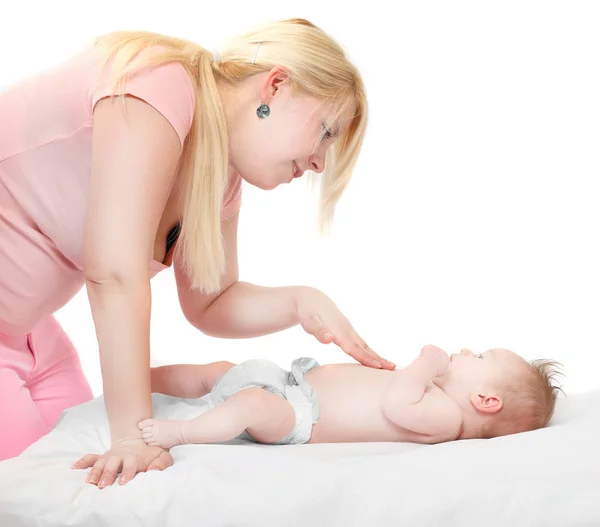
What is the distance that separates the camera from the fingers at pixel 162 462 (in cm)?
138

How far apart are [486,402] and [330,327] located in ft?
1.13

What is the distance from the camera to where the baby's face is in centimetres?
167

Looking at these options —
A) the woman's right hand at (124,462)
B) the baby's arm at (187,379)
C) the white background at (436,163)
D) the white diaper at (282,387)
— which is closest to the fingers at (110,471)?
the woman's right hand at (124,462)

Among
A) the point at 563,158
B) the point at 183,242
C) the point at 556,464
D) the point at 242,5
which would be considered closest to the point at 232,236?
the point at 183,242

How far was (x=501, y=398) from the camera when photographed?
1655 mm

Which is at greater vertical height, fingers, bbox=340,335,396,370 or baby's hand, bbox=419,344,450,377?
baby's hand, bbox=419,344,450,377

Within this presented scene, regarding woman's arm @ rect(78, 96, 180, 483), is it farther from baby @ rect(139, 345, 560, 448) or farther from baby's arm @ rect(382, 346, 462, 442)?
baby's arm @ rect(382, 346, 462, 442)

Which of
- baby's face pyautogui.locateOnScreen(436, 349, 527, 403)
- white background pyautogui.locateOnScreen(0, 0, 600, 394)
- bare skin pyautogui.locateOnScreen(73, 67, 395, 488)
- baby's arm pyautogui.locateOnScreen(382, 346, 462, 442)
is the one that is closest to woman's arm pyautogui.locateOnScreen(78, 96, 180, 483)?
Result: bare skin pyautogui.locateOnScreen(73, 67, 395, 488)

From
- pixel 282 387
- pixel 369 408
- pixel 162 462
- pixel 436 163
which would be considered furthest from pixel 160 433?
pixel 436 163

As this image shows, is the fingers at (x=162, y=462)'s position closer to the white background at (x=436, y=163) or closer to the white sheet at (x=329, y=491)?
the white sheet at (x=329, y=491)

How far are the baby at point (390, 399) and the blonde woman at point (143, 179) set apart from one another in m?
0.11

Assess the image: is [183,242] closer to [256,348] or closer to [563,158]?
[256,348]

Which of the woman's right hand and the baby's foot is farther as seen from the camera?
the baby's foot

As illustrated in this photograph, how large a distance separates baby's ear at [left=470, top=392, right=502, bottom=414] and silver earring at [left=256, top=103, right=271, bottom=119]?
0.66 meters
